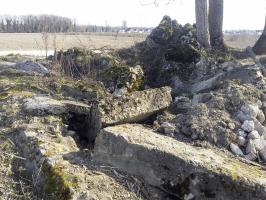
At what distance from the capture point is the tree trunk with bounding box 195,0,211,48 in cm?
894

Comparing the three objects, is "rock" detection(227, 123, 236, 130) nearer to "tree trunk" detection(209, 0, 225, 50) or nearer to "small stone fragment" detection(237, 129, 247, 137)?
"small stone fragment" detection(237, 129, 247, 137)

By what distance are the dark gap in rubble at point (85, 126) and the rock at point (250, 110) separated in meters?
1.92

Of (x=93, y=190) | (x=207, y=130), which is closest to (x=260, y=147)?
(x=207, y=130)

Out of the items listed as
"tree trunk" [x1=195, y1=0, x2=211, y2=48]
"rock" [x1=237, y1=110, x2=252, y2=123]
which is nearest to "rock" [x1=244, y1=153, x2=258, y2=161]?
"rock" [x1=237, y1=110, x2=252, y2=123]

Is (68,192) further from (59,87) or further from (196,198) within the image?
(59,87)

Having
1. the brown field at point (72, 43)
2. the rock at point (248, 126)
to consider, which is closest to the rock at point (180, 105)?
the rock at point (248, 126)

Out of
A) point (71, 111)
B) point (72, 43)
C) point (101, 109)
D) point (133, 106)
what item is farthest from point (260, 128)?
point (72, 43)

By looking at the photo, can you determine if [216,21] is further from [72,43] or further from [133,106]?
[72,43]

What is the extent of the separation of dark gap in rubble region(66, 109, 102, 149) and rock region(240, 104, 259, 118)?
1917mm

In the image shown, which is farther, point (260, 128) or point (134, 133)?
point (260, 128)

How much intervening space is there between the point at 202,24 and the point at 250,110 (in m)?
4.50

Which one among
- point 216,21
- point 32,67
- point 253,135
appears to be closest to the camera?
point 253,135

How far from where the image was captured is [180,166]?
3.42m

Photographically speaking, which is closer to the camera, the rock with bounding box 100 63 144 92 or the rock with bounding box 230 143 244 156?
the rock with bounding box 230 143 244 156
